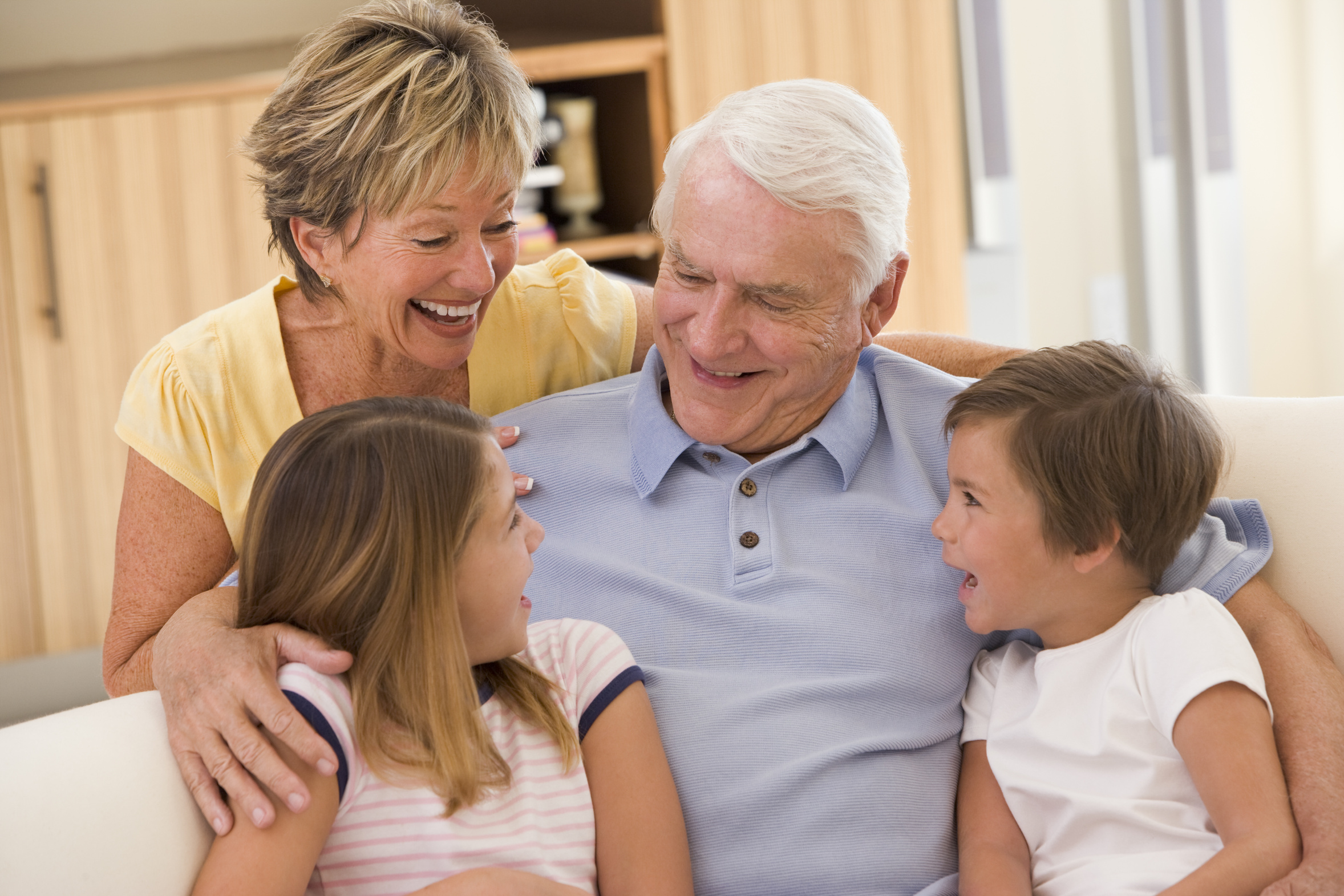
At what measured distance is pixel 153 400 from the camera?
156cm

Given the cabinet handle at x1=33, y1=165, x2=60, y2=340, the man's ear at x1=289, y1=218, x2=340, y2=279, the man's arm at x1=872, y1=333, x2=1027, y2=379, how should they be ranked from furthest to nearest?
the cabinet handle at x1=33, y1=165, x2=60, y2=340 < the man's arm at x1=872, y1=333, x2=1027, y2=379 < the man's ear at x1=289, y1=218, x2=340, y2=279

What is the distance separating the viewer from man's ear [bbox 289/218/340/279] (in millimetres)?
1586

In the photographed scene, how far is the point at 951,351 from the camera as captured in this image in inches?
69.2

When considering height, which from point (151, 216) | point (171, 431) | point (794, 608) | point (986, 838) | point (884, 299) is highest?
point (151, 216)

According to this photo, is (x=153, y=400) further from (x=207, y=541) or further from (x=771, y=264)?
(x=771, y=264)

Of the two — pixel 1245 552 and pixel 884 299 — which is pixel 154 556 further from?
pixel 1245 552

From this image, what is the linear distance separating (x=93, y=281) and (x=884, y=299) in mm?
2575

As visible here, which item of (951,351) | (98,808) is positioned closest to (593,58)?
(951,351)

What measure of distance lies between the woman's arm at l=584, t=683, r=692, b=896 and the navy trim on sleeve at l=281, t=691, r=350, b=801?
252 mm

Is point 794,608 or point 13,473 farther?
point 13,473

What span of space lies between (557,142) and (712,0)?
0.58 m

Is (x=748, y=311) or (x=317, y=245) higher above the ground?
(x=317, y=245)

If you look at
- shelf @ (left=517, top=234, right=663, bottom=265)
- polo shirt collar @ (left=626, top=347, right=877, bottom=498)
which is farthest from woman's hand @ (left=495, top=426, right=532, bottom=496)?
shelf @ (left=517, top=234, right=663, bottom=265)

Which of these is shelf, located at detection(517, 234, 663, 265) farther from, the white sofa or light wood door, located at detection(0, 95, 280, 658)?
the white sofa
